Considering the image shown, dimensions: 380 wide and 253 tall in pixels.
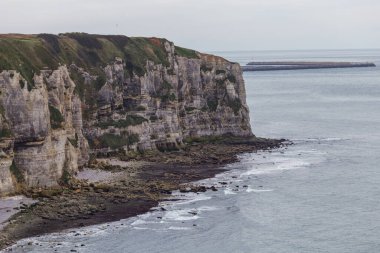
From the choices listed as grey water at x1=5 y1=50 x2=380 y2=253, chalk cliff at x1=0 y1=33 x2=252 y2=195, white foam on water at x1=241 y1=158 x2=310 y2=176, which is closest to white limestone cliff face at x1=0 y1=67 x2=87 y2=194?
chalk cliff at x1=0 y1=33 x2=252 y2=195

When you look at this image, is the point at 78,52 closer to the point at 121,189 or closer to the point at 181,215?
the point at 121,189

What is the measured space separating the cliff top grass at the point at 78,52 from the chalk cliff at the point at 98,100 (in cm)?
21

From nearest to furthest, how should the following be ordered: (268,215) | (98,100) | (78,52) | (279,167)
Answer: (268,215), (279,167), (98,100), (78,52)

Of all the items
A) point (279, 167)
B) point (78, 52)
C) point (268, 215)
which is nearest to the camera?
point (268, 215)

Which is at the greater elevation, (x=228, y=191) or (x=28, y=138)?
(x=28, y=138)

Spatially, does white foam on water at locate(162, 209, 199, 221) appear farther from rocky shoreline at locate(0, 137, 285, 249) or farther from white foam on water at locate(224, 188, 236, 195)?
white foam on water at locate(224, 188, 236, 195)

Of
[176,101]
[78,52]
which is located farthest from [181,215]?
[176,101]

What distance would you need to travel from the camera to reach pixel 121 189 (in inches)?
3821

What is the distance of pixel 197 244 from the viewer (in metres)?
71.8

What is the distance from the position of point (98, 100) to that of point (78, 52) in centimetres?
1197

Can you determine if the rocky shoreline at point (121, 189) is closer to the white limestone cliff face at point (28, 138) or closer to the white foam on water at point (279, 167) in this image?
the white limestone cliff face at point (28, 138)

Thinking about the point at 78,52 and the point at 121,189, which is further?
the point at 78,52

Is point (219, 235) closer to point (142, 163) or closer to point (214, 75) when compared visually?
point (142, 163)

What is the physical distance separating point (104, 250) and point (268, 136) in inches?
3596
